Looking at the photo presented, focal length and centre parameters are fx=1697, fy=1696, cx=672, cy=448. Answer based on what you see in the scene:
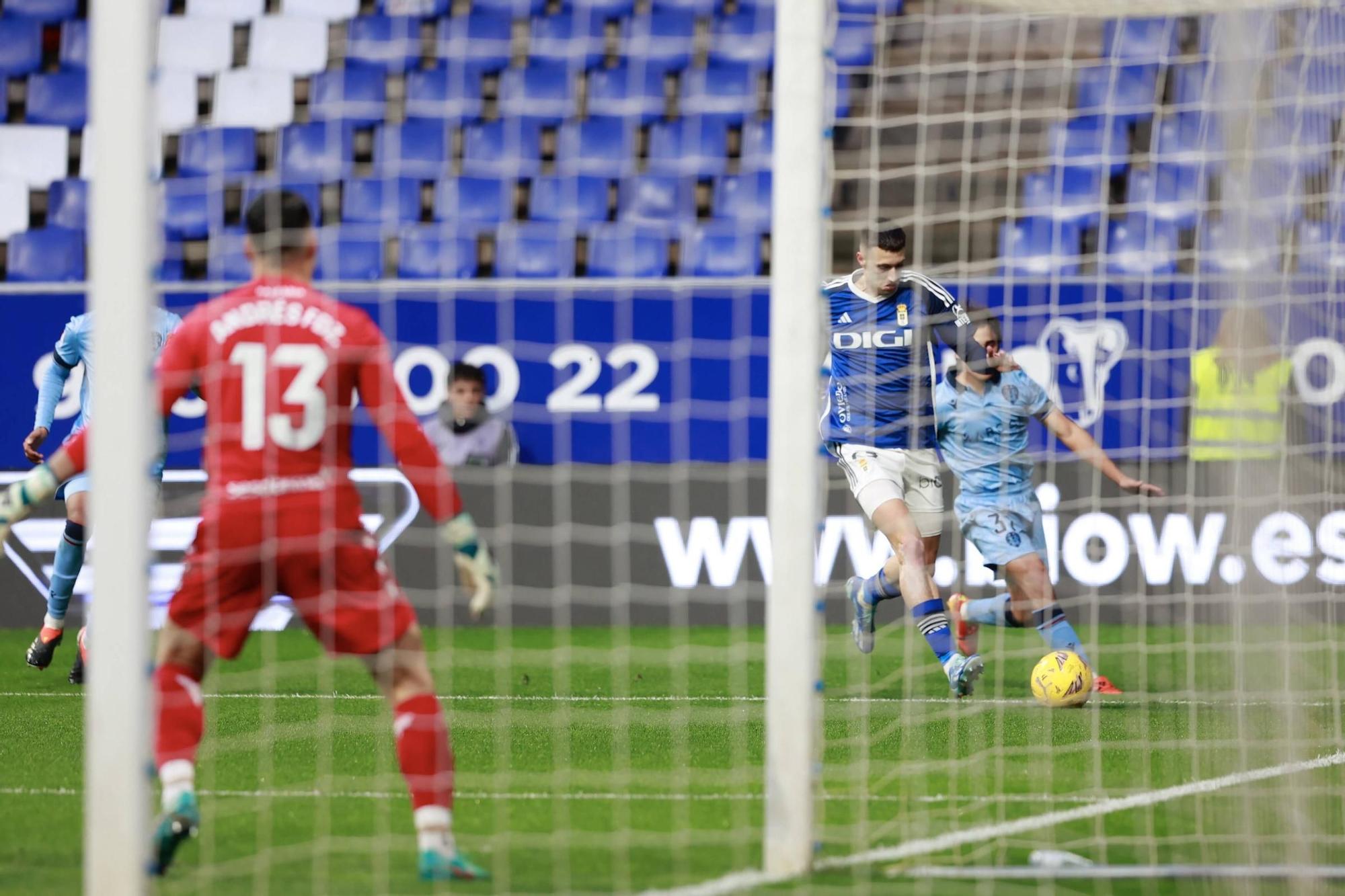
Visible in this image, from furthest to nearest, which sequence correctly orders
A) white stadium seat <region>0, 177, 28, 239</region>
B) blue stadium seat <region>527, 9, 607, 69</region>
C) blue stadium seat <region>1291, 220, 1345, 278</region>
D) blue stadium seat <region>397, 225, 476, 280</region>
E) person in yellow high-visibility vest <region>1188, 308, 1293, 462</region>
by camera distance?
1. blue stadium seat <region>527, 9, 607, 69</region>
2. white stadium seat <region>0, 177, 28, 239</region>
3. blue stadium seat <region>397, 225, 476, 280</region>
4. blue stadium seat <region>1291, 220, 1345, 278</region>
5. person in yellow high-visibility vest <region>1188, 308, 1293, 462</region>

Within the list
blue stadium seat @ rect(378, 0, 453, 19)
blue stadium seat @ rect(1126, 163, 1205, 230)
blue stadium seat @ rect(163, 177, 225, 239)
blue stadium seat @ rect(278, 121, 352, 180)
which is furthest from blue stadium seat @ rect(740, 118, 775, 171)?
blue stadium seat @ rect(163, 177, 225, 239)

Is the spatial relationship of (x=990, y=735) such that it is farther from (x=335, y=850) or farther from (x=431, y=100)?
(x=431, y=100)

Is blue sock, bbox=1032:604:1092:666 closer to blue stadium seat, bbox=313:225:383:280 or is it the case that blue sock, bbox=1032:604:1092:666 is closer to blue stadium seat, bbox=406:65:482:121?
blue stadium seat, bbox=313:225:383:280

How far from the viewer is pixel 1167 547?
424 inches

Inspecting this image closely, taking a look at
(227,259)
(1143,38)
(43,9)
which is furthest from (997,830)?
(43,9)

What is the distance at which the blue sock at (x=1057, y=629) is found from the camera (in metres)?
7.93

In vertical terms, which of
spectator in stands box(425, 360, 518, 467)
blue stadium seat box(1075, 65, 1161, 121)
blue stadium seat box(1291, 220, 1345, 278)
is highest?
blue stadium seat box(1075, 65, 1161, 121)

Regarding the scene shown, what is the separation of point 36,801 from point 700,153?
29.6 feet

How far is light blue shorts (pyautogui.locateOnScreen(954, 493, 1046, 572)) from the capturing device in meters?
8.05

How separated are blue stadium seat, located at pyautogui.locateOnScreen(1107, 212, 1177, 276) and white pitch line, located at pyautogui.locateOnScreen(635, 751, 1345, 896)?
647cm

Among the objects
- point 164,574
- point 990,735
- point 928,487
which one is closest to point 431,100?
point 164,574

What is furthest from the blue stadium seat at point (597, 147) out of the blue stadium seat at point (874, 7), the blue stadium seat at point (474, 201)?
the blue stadium seat at point (874, 7)

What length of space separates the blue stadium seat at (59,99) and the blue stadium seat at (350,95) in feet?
6.22

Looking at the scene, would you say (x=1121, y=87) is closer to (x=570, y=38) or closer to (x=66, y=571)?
(x=570, y=38)
